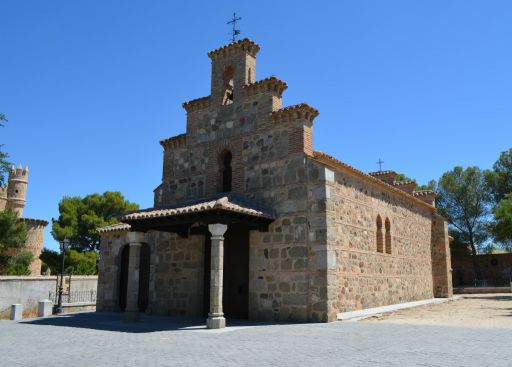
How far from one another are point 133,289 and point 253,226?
4.21 meters

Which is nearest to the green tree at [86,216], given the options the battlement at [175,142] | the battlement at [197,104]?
the battlement at [175,142]

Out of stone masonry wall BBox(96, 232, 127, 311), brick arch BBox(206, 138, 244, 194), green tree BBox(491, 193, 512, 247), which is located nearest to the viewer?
brick arch BBox(206, 138, 244, 194)

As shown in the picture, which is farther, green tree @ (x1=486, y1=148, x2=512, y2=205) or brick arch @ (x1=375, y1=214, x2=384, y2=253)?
green tree @ (x1=486, y1=148, x2=512, y2=205)

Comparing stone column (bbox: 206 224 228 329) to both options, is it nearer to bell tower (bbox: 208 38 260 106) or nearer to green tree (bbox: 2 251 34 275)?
bell tower (bbox: 208 38 260 106)

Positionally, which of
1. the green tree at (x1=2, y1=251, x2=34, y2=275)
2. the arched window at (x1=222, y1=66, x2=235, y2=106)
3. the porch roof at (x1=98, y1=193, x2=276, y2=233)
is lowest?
the green tree at (x1=2, y1=251, x2=34, y2=275)

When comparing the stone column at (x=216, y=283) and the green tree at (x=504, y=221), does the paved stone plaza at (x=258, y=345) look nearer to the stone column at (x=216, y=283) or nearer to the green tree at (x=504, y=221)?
the stone column at (x=216, y=283)

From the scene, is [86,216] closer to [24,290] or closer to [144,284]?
[24,290]

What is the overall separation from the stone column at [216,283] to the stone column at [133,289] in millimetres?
3151

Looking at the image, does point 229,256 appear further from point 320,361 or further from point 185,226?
point 320,361

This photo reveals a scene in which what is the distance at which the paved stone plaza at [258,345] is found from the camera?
259 inches

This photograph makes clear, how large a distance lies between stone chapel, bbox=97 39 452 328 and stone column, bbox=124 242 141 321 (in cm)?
3

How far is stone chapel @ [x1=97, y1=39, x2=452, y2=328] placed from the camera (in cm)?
1234

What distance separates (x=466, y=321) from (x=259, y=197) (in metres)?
6.97

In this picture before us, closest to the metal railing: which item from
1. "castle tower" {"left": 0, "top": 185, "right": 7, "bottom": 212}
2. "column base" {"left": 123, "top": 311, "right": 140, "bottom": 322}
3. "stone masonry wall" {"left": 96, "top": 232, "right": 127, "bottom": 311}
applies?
"stone masonry wall" {"left": 96, "top": 232, "right": 127, "bottom": 311}
